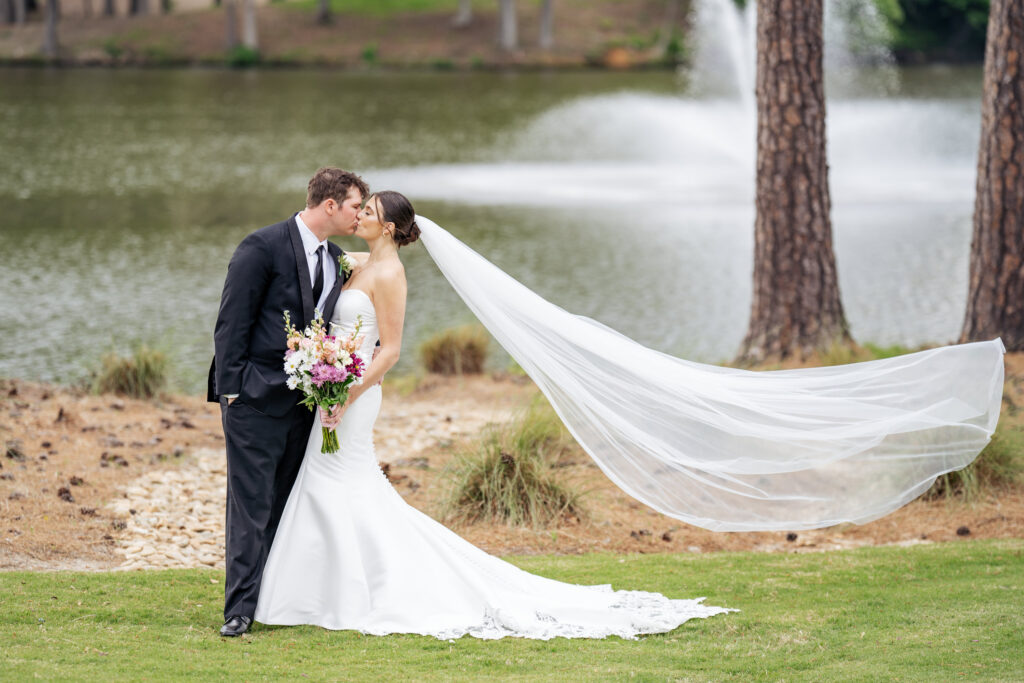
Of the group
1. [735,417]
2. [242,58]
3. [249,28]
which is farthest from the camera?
[249,28]

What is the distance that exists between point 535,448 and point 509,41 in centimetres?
4224

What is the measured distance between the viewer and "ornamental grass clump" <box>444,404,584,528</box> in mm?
7348

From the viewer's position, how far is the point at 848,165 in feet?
83.5

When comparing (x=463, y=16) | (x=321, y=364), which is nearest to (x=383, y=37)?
(x=463, y=16)

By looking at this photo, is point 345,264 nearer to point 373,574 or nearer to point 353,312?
point 353,312

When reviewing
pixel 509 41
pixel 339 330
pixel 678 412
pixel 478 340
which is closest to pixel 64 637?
pixel 339 330

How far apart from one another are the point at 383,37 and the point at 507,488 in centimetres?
4571

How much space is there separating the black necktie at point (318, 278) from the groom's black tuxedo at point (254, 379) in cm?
12

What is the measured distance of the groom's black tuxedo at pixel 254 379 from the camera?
4.96m

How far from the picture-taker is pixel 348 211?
5.19 m

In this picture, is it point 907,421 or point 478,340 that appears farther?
point 478,340

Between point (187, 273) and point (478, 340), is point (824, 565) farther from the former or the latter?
point (187, 273)

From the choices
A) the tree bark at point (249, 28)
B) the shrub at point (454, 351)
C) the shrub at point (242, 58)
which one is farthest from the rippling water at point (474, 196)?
the tree bark at point (249, 28)

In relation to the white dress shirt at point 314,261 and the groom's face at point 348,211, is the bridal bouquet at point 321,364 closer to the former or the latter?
the white dress shirt at point 314,261
